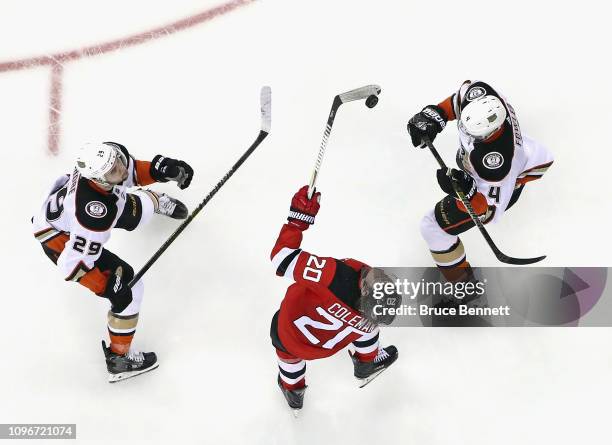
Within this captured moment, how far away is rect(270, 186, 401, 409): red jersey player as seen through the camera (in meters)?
3.02

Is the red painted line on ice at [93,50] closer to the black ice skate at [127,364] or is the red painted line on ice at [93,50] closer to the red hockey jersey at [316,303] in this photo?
the black ice skate at [127,364]

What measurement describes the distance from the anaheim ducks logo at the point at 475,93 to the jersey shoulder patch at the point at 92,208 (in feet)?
6.78

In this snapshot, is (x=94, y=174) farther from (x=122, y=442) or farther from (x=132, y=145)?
(x=122, y=442)

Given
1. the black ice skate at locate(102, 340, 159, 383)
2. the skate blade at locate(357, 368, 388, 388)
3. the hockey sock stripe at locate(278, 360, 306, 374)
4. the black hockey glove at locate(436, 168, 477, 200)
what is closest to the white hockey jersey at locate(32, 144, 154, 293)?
the black ice skate at locate(102, 340, 159, 383)

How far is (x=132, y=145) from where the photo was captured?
4.70m

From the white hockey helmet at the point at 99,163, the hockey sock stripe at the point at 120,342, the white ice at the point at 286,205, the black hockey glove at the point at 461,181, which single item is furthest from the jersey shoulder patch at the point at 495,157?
the hockey sock stripe at the point at 120,342

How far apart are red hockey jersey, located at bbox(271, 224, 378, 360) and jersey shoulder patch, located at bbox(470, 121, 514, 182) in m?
0.85

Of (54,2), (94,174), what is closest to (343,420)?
A: (94,174)

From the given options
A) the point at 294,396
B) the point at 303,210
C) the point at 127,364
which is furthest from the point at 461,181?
the point at 127,364

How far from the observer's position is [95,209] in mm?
3480

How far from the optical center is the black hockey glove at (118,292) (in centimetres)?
372

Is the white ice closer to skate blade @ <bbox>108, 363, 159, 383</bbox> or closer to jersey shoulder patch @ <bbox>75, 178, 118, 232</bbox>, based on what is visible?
skate blade @ <bbox>108, 363, 159, 383</bbox>

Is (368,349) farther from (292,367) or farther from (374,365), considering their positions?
(292,367)

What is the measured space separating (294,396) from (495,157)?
1737mm
